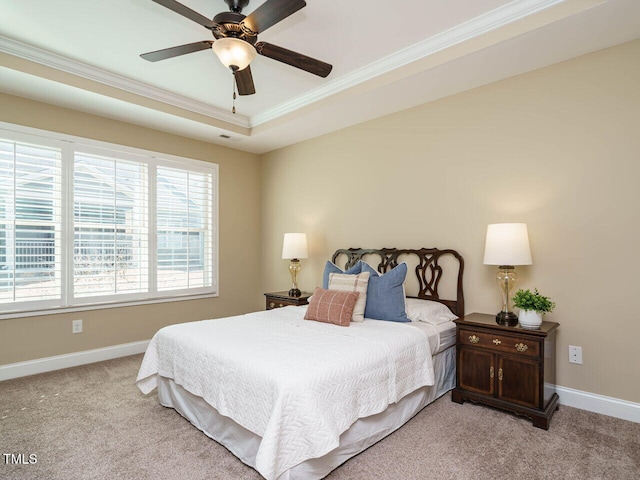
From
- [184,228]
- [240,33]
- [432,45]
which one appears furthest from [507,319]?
[184,228]

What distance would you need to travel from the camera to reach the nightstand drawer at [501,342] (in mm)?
2494

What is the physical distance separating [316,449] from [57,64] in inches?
145

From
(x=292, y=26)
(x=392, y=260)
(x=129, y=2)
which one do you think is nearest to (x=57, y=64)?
(x=129, y=2)

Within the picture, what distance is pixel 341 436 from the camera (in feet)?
6.55

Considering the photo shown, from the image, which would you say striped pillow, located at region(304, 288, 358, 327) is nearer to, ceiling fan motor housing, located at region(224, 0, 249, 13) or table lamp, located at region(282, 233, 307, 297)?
table lamp, located at region(282, 233, 307, 297)

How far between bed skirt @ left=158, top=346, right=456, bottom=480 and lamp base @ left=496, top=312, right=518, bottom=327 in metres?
0.54

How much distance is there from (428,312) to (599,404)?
1352 millimetres

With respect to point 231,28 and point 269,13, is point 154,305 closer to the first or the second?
point 231,28

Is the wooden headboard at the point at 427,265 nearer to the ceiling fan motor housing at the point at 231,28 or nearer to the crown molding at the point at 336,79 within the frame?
the crown molding at the point at 336,79

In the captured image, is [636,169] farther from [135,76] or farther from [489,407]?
[135,76]

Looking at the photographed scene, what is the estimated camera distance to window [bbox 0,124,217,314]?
341cm

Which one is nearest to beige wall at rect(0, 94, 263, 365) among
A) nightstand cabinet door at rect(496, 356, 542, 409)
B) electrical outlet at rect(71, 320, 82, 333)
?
electrical outlet at rect(71, 320, 82, 333)

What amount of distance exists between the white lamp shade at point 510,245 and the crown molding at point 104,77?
3.34 meters

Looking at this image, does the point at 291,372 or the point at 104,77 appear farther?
the point at 104,77
